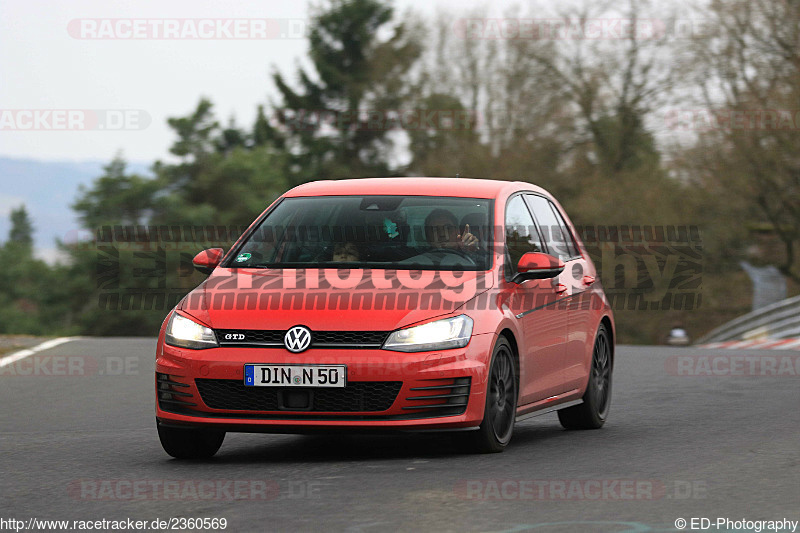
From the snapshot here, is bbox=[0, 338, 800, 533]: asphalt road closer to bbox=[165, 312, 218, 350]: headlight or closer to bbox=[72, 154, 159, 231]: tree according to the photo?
bbox=[165, 312, 218, 350]: headlight

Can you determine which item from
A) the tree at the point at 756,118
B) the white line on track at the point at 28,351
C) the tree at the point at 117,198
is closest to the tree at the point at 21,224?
the tree at the point at 117,198

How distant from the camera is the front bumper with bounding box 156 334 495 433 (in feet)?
25.3

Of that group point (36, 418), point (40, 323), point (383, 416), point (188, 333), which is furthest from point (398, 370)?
point (40, 323)

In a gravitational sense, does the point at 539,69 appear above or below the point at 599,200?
above

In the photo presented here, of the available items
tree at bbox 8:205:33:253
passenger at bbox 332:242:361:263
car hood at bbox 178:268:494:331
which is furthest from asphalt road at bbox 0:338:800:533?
tree at bbox 8:205:33:253

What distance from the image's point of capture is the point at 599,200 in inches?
1735

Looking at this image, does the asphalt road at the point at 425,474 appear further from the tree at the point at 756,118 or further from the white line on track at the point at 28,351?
the tree at the point at 756,118

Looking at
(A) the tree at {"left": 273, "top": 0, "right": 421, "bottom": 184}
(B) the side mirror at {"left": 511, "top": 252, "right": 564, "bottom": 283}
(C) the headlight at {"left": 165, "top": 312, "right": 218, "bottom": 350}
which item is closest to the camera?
(C) the headlight at {"left": 165, "top": 312, "right": 218, "bottom": 350}

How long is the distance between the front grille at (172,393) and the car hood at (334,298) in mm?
406

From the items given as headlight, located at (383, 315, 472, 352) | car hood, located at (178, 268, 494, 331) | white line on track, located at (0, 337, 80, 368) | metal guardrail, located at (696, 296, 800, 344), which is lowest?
metal guardrail, located at (696, 296, 800, 344)

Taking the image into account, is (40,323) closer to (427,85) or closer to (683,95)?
(427,85)

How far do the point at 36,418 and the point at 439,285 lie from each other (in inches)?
182

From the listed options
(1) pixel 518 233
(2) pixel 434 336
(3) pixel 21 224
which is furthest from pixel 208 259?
(3) pixel 21 224

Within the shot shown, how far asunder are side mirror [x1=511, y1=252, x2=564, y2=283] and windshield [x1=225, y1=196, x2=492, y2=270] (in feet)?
0.73
